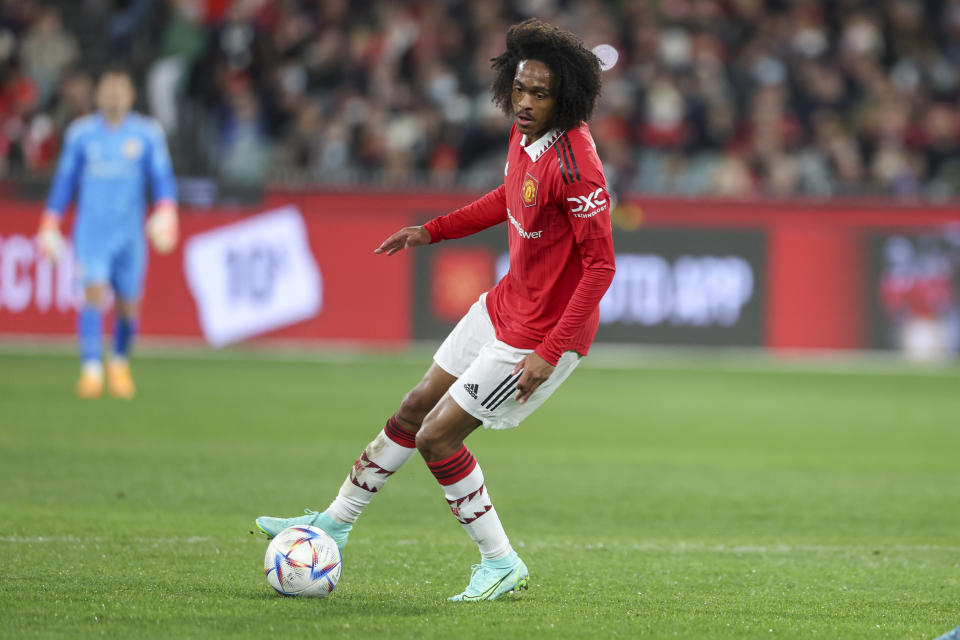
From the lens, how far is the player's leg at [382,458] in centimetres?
545

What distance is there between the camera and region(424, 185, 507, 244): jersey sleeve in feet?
18.6

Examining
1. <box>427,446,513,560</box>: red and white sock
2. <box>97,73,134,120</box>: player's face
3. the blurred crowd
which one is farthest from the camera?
the blurred crowd

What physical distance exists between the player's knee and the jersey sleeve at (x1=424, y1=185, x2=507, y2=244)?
69 cm

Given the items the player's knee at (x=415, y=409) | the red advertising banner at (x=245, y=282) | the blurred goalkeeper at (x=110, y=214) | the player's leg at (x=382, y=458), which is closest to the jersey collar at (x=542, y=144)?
the player's leg at (x=382, y=458)

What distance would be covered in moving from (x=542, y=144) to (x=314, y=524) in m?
1.78

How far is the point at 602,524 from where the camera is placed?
703cm

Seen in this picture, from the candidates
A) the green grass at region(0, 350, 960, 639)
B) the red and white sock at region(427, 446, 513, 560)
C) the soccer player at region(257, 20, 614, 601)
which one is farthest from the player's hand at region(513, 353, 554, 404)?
the green grass at region(0, 350, 960, 639)

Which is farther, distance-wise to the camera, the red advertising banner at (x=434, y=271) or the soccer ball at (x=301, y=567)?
the red advertising banner at (x=434, y=271)

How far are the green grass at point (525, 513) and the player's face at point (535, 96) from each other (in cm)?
182

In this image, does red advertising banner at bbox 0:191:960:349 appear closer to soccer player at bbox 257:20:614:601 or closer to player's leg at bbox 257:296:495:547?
player's leg at bbox 257:296:495:547

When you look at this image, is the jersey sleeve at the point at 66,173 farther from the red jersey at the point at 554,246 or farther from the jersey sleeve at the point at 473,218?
the red jersey at the point at 554,246

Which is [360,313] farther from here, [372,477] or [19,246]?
[372,477]

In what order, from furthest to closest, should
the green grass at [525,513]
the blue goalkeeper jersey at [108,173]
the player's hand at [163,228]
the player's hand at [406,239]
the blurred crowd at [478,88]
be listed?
the blurred crowd at [478,88]
the blue goalkeeper jersey at [108,173]
the player's hand at [163,228]
the player's hand at [406,239]
the green grass at [525,513]

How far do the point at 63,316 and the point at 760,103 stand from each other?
31.3 ft
